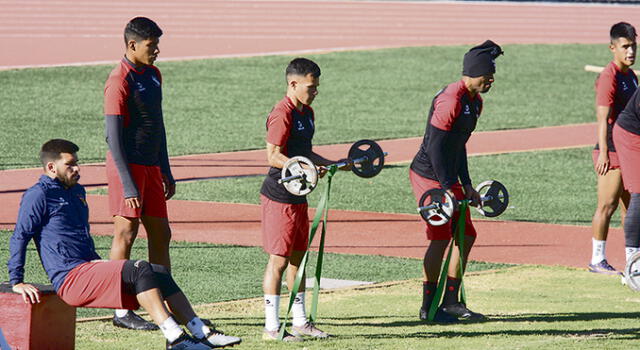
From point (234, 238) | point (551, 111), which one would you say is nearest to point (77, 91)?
point (551, 111)

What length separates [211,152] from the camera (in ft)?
63.3

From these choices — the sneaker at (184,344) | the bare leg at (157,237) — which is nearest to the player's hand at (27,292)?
the sneaker at (184,344)

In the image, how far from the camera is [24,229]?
743 centimetres

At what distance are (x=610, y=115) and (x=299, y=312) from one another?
408cm

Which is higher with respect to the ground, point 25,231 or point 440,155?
point 440,155

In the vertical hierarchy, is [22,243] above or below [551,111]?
below

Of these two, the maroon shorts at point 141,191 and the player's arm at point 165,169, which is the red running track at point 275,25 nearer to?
the player's arm at point 165,169

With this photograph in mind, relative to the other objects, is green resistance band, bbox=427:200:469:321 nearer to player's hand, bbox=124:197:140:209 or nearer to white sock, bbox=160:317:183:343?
player's hand, bbox=124:197:140:209

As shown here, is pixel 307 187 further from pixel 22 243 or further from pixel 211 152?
pixel 211 152

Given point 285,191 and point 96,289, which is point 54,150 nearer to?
point 96,289

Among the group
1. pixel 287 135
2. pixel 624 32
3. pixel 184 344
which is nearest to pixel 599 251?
pixel 624 32

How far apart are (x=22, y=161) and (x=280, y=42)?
1557cm

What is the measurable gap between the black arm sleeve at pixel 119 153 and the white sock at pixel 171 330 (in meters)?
1.44

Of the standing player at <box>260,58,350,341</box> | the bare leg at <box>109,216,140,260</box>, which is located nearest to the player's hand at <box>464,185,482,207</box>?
the standing player at <box>260,58,350,341</box>
